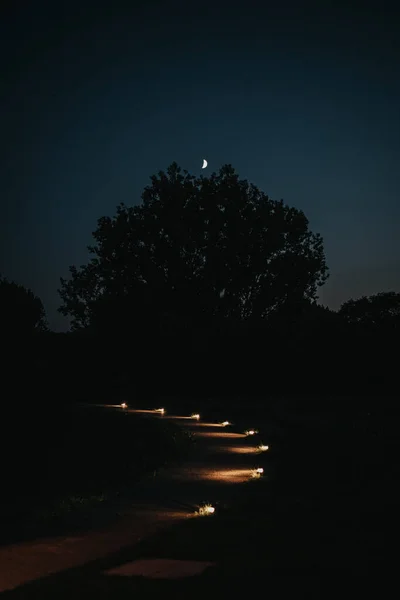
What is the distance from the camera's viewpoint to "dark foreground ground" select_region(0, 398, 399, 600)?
617 centimetres

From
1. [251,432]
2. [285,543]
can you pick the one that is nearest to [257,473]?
[285,543]

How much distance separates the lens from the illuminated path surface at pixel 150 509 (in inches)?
283

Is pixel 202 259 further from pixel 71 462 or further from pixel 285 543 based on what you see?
pixel 285 543

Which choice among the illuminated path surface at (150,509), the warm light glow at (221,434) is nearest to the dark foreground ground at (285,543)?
the illuminated path surface at (150,509)

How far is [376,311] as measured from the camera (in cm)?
4053

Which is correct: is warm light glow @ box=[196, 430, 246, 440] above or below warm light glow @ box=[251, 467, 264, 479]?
above

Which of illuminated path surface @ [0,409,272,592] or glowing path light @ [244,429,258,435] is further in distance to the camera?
glowing path light @ [244,429,258,435]

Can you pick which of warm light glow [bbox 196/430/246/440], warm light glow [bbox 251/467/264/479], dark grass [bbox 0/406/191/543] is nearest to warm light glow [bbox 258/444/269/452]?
dark grass [bbox 0/406/191/543]

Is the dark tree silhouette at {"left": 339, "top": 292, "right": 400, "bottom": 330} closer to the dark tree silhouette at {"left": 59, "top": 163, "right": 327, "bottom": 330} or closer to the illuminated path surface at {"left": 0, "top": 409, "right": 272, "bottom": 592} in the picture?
the dark tree silhouette at {"left": 59, "top": 163, "right": 327, "bottom": 330}

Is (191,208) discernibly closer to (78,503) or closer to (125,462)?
(125,462)

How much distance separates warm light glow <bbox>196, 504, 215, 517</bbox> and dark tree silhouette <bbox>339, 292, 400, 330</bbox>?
29.2 metres

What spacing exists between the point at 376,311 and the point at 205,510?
32.2 m

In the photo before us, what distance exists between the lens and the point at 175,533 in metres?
8.29

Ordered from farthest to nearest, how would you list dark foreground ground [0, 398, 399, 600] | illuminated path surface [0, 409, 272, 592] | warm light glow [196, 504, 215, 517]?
warm light glow [196, 504, 215, 517], illuminated path surface [0, 409, 272, 592], dark foreground ground [0, 398, 399, 600]
